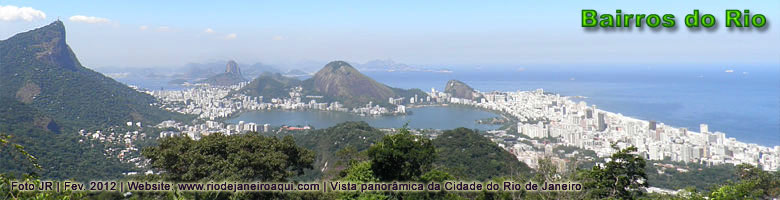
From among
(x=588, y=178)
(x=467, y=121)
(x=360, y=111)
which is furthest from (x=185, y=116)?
(x=588, y=178)

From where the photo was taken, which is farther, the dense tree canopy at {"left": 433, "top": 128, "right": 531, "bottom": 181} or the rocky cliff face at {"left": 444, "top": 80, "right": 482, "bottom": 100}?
the rocky cliff face at {"left": 444, "top": 80, "right": 482, "bottom": 100}

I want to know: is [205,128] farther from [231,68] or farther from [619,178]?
[231,68]

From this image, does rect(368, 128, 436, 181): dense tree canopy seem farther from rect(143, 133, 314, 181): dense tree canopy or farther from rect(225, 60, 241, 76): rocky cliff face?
rect(225, 60, 241, 76): rocky cliff face

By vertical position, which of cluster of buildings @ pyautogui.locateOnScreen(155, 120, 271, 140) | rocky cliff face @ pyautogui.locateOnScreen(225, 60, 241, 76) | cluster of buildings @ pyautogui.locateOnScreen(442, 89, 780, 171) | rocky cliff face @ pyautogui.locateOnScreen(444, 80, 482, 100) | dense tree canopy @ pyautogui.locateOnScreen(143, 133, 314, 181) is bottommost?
cluster of buildings @ pyautogui.locateOnScreen(442, 89, 780, 171)

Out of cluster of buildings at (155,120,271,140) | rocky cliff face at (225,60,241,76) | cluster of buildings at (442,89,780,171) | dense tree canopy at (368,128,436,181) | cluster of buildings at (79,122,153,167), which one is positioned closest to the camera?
dense tree canopy at (368,128,436,181)

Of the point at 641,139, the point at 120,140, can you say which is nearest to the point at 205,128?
the point at 120,140

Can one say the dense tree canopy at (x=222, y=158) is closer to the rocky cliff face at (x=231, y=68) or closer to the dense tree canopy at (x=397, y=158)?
the dense tree canopy at (x=397, y=158)

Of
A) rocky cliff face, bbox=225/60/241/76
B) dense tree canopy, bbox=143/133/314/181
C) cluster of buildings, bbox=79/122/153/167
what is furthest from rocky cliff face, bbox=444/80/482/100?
dense tree canopy, bbox=143/133/314/181
